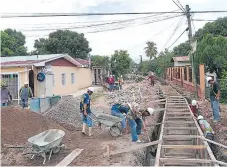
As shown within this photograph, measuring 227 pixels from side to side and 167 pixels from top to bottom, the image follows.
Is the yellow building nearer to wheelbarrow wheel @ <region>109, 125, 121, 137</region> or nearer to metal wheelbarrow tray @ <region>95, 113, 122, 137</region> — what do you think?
metal wheelbarrow tray @ <region>95, 113, 122, 137</region>

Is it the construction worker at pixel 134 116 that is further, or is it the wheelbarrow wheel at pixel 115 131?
the wheelbarrow wheel at pixel 115 131

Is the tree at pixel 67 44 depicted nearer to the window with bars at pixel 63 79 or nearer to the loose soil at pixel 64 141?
the window with bars at pixel 63 79

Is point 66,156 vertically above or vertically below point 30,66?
below

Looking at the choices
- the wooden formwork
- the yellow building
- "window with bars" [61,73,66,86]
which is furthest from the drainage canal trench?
"window with bars" [61,73,66,86]

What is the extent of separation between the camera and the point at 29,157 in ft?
24.2

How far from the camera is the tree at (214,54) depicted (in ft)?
63.9

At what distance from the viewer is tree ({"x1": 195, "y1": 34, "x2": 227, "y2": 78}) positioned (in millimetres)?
19484

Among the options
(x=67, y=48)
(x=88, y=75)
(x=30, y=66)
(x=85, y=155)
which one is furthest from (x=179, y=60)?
(x=85, y=155)

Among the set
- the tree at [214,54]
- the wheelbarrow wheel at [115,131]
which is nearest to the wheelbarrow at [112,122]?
→ the wheelbarrow wheel at [115,131]

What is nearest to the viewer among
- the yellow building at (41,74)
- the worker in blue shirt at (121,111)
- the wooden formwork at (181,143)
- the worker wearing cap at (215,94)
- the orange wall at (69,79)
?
the wooden formwork at (181,143)

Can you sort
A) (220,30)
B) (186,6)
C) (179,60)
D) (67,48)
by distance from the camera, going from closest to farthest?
(186,6) → (220,30) → (67,48) → (179,60)

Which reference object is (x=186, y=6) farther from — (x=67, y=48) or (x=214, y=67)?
(x=67, y=48)

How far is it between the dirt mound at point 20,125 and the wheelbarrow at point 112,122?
3.96 ft

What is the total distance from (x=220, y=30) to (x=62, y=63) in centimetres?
2379
